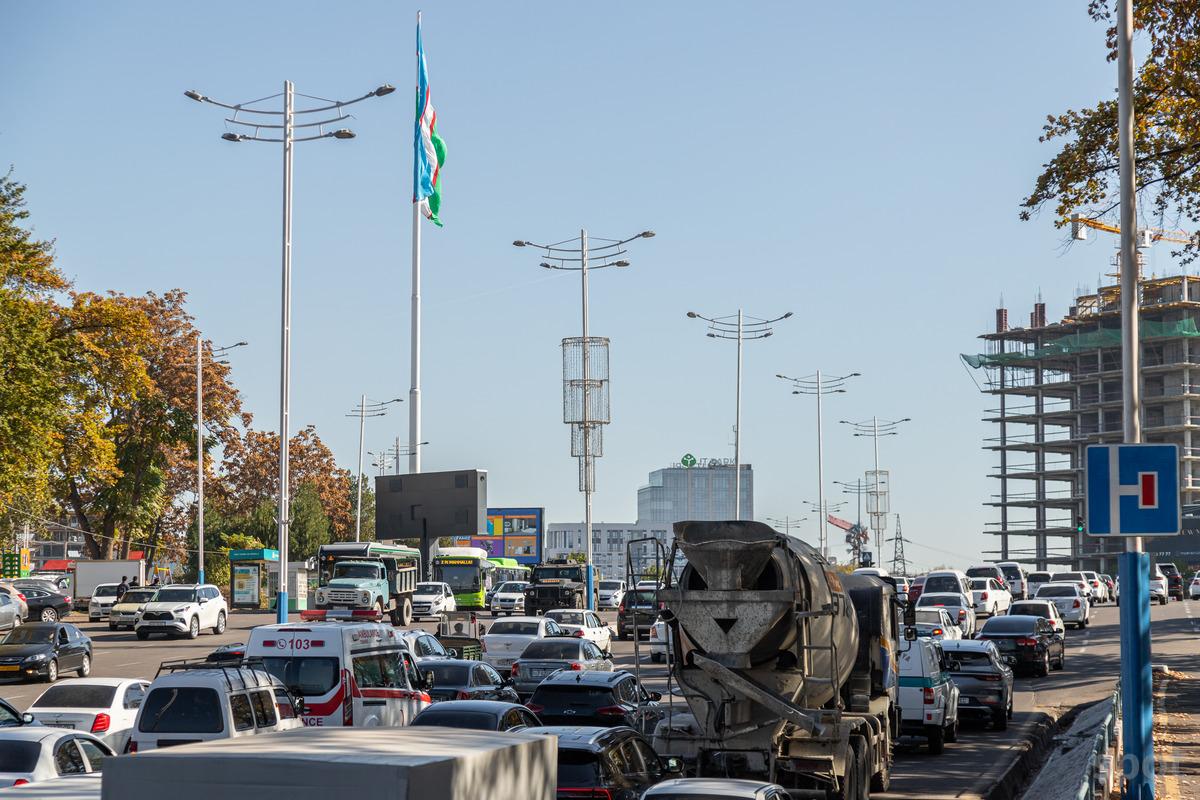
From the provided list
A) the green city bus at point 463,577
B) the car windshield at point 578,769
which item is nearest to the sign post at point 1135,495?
the car windshield at point 578,769

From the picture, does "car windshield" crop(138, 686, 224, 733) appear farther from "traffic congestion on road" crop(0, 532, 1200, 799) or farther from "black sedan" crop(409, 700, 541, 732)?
"black sedan" crop(409, 700, 541, 732)

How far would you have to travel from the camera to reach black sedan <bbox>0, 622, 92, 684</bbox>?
33.4 metres

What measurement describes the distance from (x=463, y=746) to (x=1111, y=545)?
136 meters

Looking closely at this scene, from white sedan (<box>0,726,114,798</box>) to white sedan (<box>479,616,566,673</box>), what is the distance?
20.3 meters

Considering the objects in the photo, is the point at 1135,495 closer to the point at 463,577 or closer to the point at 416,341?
the point at 416,341

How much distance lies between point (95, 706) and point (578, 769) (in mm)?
10234

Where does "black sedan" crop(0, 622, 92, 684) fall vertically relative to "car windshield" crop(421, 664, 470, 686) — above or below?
below

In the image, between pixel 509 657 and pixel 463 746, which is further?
pixel 509 657

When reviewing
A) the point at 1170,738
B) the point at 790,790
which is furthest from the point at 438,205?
the point at 790,790

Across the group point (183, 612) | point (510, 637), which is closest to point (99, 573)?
point (183, 612)

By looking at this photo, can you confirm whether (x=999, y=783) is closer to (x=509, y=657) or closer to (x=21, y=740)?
(x=21, y=740)

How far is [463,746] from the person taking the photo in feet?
23.3

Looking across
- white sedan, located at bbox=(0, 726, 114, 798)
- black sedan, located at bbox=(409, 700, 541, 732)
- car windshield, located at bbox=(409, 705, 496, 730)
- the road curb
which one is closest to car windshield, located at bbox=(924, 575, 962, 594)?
the road curb

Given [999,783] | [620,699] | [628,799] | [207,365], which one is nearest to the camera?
[628,799]
